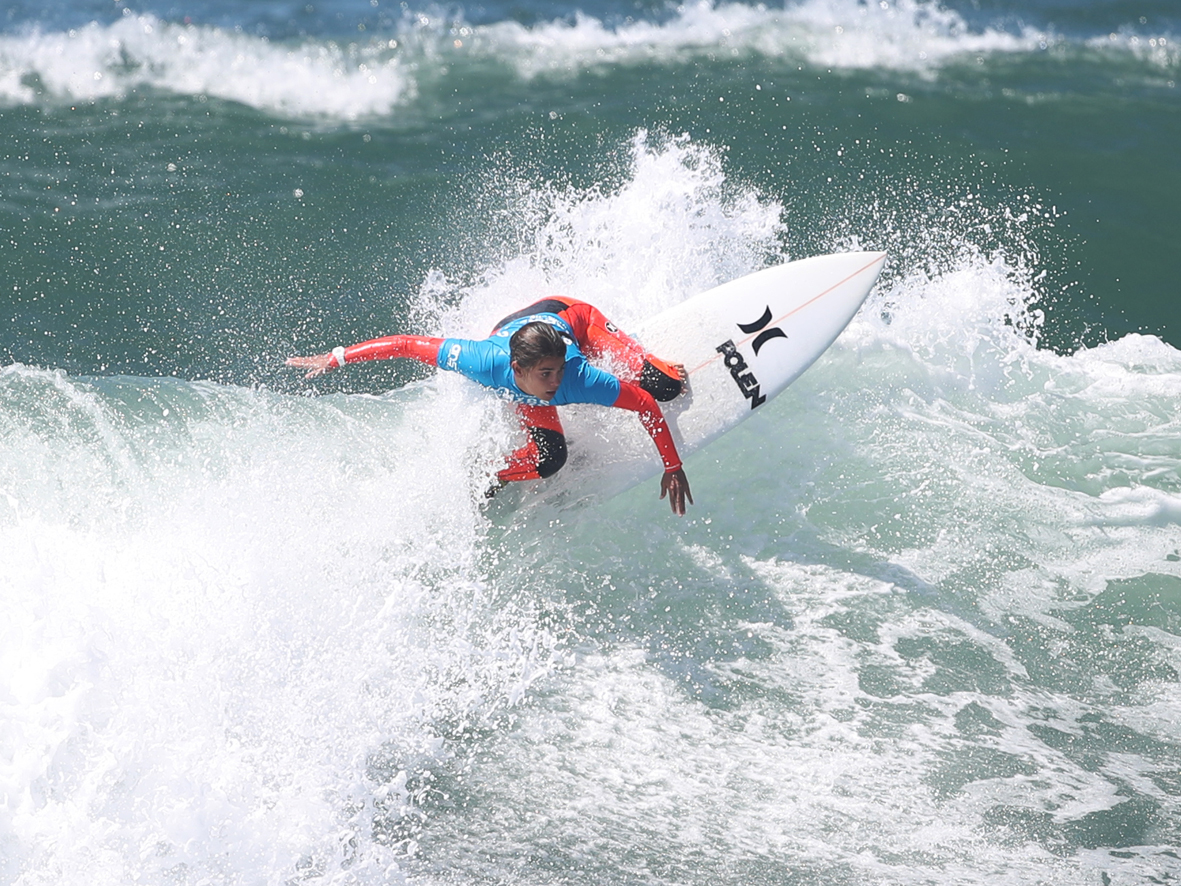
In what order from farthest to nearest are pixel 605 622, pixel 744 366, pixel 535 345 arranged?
pixel 744 366, pixel 605 622, pixel 535 345

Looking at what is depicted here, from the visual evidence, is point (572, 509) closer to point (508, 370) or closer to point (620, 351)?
point (620, 351)

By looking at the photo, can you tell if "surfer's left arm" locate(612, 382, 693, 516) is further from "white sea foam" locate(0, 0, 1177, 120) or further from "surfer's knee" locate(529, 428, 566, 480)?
"white sea foam" locate(0, 0, 1177, 120)

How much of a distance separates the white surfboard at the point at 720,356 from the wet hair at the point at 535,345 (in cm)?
120

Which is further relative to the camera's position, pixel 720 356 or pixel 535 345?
pixel 720 356

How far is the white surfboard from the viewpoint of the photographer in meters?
6.36

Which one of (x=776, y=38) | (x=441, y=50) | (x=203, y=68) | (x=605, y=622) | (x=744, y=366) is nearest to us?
(x=605, y=622)

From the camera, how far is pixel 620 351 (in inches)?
240

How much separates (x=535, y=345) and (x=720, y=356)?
181cm

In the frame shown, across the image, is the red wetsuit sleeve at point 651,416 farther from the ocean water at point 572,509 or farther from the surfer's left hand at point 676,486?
the ocean water at point 572,509

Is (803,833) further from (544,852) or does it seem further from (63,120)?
(63,120)

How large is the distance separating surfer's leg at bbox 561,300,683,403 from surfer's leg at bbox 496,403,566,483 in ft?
1.47

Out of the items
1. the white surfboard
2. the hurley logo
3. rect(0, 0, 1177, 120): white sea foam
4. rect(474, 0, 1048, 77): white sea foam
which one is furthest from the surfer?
rect(474, 0, 1048, 77): white sea foam

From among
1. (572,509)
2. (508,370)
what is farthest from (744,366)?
(508,370)

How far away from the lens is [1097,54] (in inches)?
454
